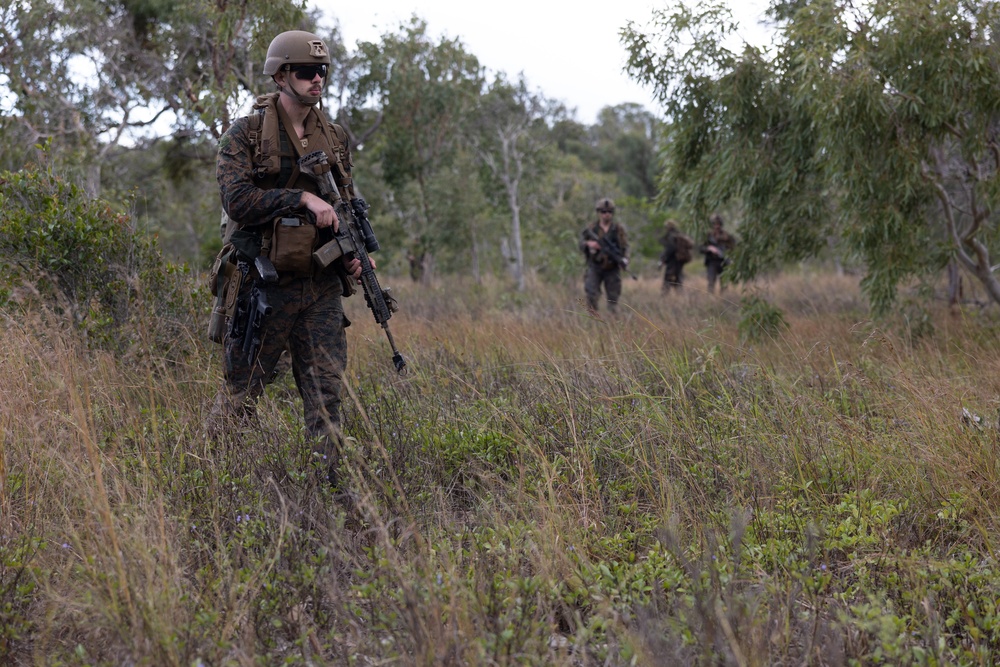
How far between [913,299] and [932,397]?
360 cm

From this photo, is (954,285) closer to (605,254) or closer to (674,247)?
(605,254)

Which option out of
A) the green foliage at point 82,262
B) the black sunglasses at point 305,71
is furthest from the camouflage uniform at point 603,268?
the black sunglasses at point 305,71

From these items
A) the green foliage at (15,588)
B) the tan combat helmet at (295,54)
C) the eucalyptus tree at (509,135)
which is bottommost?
the green foliage at (15,588)

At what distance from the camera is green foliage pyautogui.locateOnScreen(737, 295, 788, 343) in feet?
23.8

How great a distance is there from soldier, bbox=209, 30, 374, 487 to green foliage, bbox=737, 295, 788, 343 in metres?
4.29

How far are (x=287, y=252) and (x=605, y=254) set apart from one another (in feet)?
23.0

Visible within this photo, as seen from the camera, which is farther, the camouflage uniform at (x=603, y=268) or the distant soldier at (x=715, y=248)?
the distant soldier at (x=715, y=248)

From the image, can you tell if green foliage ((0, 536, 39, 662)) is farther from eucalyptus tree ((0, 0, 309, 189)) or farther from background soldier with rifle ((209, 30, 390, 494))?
eucalyptus tree ((0, 0, 309, 189))

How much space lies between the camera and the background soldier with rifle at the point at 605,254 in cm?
1030

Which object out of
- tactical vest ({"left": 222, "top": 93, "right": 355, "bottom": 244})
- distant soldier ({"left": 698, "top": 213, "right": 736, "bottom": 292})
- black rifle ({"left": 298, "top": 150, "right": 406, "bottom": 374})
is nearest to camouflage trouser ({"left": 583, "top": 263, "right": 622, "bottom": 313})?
distant soldier ({"left": 698, "top": 213, "right": 736, "bottom": 292})

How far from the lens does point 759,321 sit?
7480mm

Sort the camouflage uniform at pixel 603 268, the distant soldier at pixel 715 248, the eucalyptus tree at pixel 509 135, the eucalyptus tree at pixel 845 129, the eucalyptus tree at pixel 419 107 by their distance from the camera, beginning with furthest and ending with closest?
the eucalyptus tree at pixel 509 135, the eucalyptus tree at pixel 419 107, the distant soldier at pixel 715 248, the camouflage uniform at pixel 603 268, the eucalyptus tree at pixel 845 129

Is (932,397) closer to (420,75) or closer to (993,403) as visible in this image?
(993,403)

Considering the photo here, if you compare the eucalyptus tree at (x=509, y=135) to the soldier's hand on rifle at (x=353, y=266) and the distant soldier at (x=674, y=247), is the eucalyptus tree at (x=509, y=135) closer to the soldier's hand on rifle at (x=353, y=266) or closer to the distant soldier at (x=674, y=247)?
the distant soldier at (x=674, y=247)
